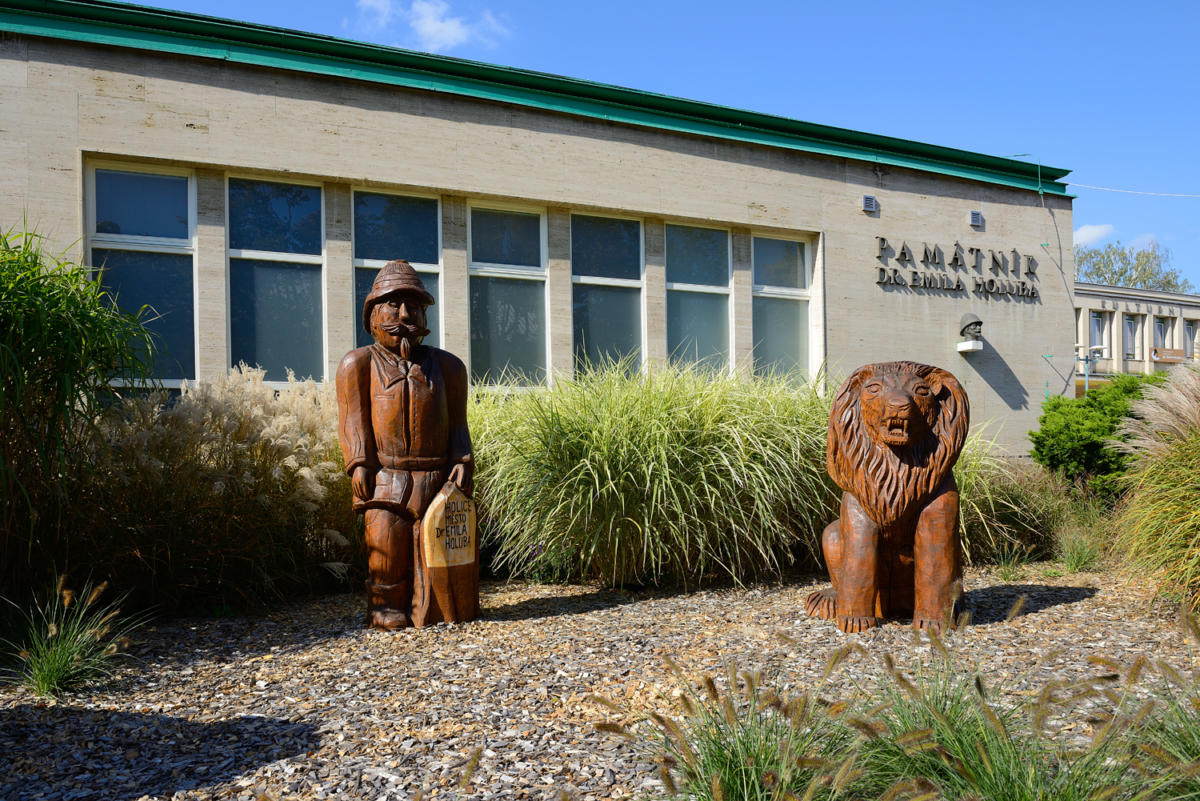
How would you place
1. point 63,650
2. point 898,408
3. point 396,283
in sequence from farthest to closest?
point 396,283 → point 898,408 → point 63,650

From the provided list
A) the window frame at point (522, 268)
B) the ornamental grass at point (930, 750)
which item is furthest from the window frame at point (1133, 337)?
the ornamental grass at point (930, 750)

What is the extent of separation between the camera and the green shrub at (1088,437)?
9.19m

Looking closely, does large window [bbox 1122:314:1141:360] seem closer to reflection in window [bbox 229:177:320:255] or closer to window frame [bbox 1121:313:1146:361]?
window frame [bbox 1121:313:1146:361]

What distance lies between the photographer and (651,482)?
5.81m

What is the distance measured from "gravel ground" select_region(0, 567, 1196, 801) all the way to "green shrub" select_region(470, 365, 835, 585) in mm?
462

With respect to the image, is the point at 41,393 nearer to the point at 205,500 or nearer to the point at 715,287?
the point at 205,500

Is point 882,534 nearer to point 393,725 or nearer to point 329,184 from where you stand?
point 393,725

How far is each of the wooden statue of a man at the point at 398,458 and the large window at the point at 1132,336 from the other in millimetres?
30466

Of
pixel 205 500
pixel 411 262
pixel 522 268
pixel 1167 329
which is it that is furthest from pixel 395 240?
pixel 1167 329

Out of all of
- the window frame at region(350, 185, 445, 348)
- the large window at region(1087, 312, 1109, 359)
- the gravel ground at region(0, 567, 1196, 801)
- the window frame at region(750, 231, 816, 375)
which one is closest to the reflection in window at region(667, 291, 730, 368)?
the window frame at region(750, 231, 816, 375)

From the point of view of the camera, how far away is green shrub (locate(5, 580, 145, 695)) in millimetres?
3691

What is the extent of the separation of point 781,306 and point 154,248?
6.79 metres

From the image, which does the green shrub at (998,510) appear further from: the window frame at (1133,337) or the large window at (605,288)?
the window frame at (1133,337)

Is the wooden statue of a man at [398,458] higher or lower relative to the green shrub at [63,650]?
higher
